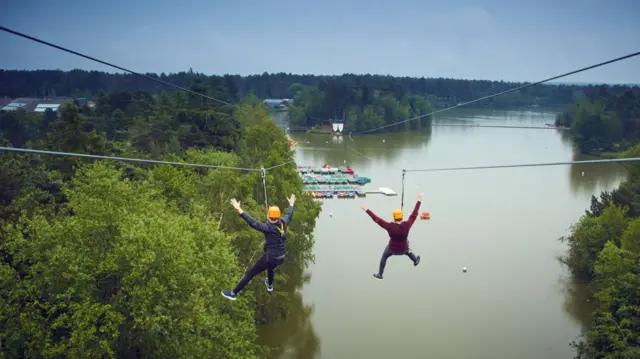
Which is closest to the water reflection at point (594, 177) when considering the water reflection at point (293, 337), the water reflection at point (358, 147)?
the water reflection at point (358, 147)

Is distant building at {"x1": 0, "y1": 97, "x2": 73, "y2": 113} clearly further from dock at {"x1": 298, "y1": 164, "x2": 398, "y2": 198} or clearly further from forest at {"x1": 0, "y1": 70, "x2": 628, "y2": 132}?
dock at {"x1": 298, "y1": 164, "x2": 398, "y2": 198}

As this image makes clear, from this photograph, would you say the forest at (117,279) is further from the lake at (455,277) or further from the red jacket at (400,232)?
the red jacket at (400,232)

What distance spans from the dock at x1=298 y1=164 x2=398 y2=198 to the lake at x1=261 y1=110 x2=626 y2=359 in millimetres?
1229

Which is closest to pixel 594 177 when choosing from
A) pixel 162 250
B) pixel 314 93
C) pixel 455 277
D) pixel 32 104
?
pixel 455 277

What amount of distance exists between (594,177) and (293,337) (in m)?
39.5

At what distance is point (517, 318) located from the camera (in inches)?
958

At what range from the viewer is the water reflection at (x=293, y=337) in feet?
70.9

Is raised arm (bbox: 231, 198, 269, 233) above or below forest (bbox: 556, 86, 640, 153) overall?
above

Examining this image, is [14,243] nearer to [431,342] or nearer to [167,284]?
[167,284]

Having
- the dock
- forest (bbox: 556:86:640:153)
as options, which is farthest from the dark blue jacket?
forest (bbox: 556:86:640:153)

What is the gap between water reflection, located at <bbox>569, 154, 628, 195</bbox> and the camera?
158 ft

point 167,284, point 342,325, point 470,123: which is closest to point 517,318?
point 342,325

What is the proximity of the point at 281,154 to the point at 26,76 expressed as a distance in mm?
60905

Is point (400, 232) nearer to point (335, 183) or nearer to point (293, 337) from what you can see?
point (293, 337)
